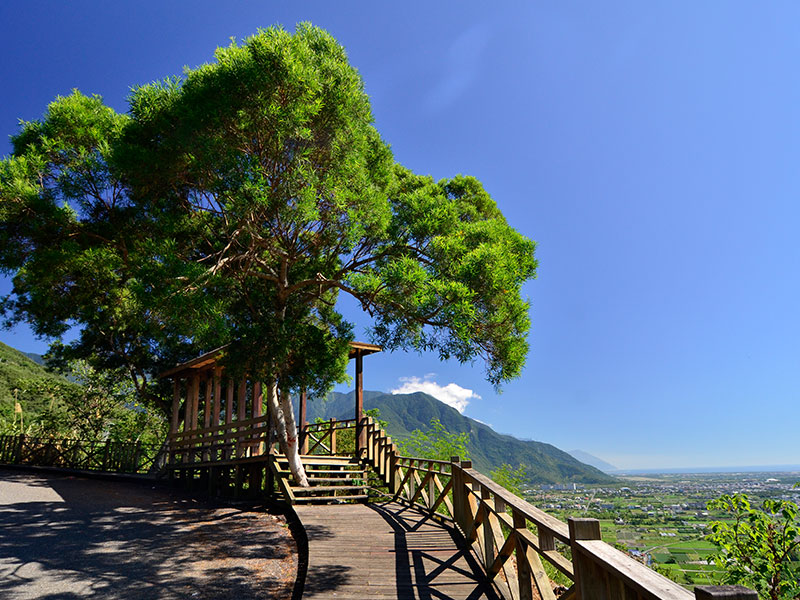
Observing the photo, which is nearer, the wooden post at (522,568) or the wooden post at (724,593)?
the wooden post at (724,593)

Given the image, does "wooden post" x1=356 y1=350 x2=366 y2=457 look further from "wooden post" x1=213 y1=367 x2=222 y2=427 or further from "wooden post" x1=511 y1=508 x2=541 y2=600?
"wooden post" x1=511 y1=508 x2=541 y2=600

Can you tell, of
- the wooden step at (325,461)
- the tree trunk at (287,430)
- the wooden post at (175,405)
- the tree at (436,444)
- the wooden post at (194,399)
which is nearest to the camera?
the tree trunk at (287,430)

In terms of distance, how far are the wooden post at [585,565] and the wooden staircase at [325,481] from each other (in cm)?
864

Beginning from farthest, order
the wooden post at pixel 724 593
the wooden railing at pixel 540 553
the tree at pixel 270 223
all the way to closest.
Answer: the tree at pixel 270 223, the wooden railing at pixel 540 553, the wooden post at pixel 724 593

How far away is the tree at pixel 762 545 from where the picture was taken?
4.72m

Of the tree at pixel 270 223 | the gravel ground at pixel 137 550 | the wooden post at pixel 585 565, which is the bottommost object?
the gravel ground at pixel 137 550

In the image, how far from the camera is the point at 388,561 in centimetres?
596

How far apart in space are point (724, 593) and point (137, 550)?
8.15 metres

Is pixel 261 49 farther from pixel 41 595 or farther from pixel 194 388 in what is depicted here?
pixel 194 388

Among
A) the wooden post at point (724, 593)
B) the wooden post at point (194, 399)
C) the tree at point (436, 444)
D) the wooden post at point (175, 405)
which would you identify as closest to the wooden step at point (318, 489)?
the tree at point (436, 444)

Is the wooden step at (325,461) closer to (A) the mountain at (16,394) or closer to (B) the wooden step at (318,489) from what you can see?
(B) the wooden step at (318,489)

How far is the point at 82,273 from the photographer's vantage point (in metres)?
13.1

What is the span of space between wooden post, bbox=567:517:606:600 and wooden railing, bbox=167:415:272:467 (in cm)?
1040

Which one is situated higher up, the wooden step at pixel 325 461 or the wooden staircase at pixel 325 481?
the wooden step at pixel 325 461
